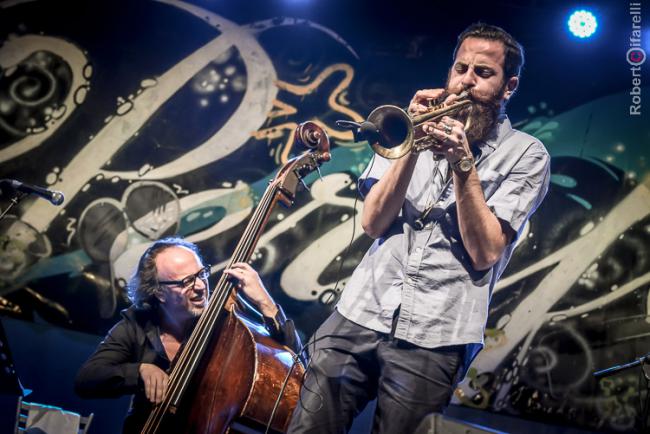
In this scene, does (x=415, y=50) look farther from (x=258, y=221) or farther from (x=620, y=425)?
(x=620, y=425)

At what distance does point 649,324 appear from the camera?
4.68 metres

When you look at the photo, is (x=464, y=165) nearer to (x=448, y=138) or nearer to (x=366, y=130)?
(x=448, y=138)

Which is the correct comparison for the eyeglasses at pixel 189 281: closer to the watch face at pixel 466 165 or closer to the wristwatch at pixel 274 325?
the wristwatch at pixel 274 325

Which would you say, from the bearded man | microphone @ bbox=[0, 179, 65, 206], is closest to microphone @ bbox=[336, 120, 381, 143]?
the bearded man

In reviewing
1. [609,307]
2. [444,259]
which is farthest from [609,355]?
[444,259]

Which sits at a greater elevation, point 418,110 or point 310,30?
point 310,30

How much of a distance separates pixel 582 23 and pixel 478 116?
11.0ft

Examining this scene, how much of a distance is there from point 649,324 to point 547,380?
889mm

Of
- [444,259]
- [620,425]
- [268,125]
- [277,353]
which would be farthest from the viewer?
[268,125]

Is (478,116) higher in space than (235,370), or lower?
higher

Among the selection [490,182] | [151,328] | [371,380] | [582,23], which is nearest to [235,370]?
[371,380]

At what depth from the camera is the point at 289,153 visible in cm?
506

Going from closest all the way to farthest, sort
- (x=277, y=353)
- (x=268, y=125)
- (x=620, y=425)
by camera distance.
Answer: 1. (x=277, y=353)
2. (x=620, y=425)
3. (x=268, y=125)

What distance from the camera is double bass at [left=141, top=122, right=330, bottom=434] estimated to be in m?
2.64
